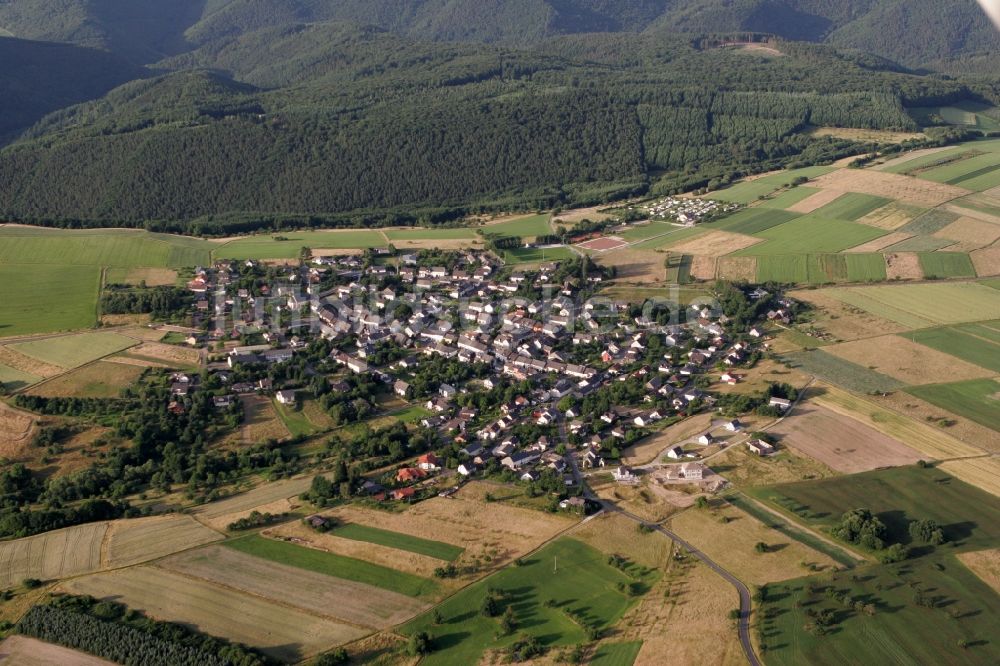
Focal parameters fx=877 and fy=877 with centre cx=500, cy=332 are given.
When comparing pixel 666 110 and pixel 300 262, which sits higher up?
pixel 666 110

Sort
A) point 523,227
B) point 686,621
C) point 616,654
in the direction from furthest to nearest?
point 523,227, point 686,621, point 616,654

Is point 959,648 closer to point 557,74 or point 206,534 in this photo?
point 206,534

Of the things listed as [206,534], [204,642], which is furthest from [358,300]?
[204,642]

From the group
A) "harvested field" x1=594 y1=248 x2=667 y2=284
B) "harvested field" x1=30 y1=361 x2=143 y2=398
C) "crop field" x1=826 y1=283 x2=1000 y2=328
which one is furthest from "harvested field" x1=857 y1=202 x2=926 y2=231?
"harvested field" x1=30 y1=361 x2=143 y2=398

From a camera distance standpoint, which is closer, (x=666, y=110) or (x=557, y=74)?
(x=666, y=110)

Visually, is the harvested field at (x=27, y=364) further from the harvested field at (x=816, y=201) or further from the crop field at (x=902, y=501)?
the harvested field at (x=816, y=201)

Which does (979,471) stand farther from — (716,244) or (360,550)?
(716,244)

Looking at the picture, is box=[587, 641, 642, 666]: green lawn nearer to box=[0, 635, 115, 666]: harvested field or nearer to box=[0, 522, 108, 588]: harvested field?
box=[0, 635, 115, 666]: harvested field

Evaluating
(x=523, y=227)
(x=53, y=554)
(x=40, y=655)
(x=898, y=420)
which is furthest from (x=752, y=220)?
(x=40, y=655)
